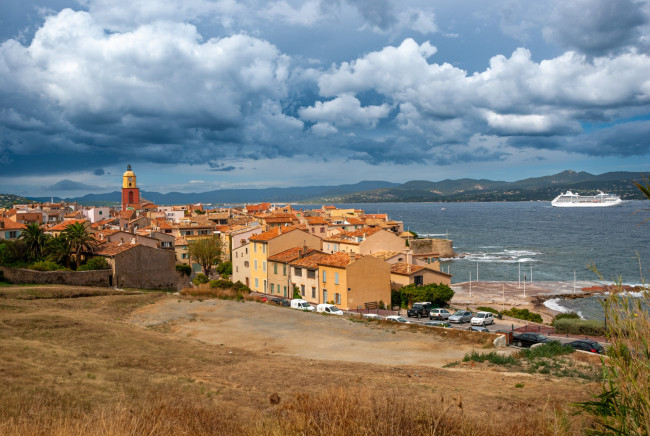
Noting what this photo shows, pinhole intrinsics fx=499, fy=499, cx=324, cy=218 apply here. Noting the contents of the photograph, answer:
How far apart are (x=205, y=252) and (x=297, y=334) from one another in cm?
4122

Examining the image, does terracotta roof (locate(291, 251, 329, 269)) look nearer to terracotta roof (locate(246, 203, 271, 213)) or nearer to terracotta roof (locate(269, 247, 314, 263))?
terracotta roof (locate(269, 247, 314, 263))

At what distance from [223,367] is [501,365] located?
10.9m

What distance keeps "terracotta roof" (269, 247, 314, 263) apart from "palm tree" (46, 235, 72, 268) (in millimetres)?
19395

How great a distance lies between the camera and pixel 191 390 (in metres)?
14.8

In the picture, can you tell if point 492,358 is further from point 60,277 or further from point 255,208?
point 255,208

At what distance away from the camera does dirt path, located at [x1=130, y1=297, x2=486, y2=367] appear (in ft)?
75.2

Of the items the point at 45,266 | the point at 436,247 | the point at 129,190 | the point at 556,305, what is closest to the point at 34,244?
the point at 45,266

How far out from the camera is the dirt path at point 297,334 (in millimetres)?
22906

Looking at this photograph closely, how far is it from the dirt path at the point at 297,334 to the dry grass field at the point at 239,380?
0.11 meters

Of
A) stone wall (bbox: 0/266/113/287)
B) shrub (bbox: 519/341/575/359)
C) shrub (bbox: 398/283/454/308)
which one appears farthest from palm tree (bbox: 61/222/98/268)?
shrub (bbox: 519/341/575/359)

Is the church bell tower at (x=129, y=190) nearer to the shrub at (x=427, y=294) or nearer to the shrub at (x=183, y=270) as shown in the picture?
the shrub at (x=183, y=270)

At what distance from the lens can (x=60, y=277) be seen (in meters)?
41.3

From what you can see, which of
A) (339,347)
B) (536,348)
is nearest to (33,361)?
(339,347)

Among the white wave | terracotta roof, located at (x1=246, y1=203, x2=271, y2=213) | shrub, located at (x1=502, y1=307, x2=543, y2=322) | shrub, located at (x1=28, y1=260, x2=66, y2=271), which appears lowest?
the white wave
